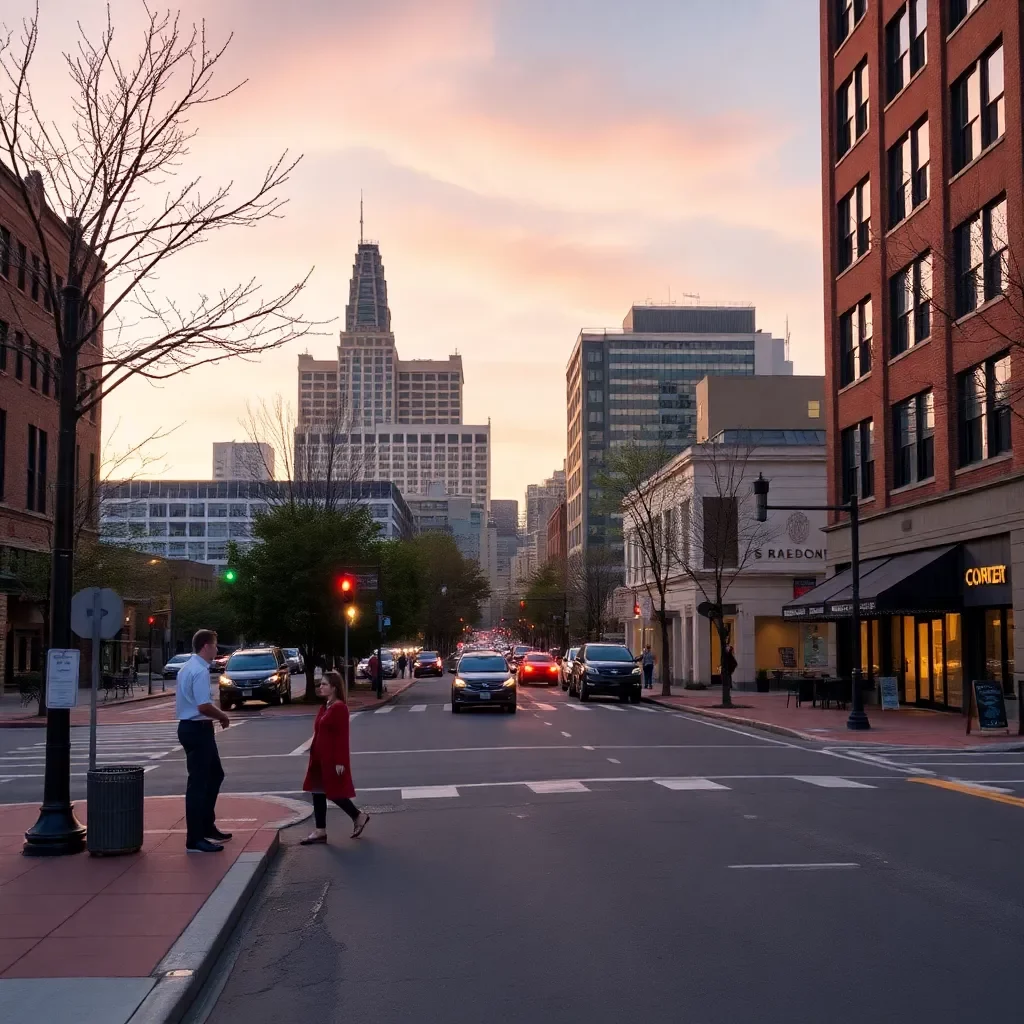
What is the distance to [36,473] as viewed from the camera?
51.2m

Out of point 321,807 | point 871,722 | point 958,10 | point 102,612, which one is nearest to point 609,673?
point 871,722

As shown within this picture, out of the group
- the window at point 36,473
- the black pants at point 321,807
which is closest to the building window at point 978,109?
the black pants at point 321,807

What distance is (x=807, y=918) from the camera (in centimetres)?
890

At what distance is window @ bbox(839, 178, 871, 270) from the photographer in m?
38.0

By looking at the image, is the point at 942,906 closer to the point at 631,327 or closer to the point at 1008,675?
the point at 1008,675

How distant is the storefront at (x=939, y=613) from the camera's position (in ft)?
97.7

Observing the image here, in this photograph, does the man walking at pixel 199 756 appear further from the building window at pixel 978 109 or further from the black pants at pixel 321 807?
the building window at pixel 978 109

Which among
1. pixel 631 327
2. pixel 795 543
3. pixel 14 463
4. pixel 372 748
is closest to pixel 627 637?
pixel 795 543

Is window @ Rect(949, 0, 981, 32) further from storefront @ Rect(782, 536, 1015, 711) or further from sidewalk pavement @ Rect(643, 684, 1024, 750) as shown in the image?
sidewalk pavement @ Rect(643, 684, 1024, 750)

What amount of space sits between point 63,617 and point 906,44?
31.5 meters

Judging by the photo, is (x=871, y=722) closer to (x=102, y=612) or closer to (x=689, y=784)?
(x=689, y=784)

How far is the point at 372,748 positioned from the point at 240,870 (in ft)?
45.6

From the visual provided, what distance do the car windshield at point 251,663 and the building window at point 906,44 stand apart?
2551 cm

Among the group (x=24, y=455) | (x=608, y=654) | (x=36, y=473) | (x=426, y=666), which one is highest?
(x=24, y=455)
